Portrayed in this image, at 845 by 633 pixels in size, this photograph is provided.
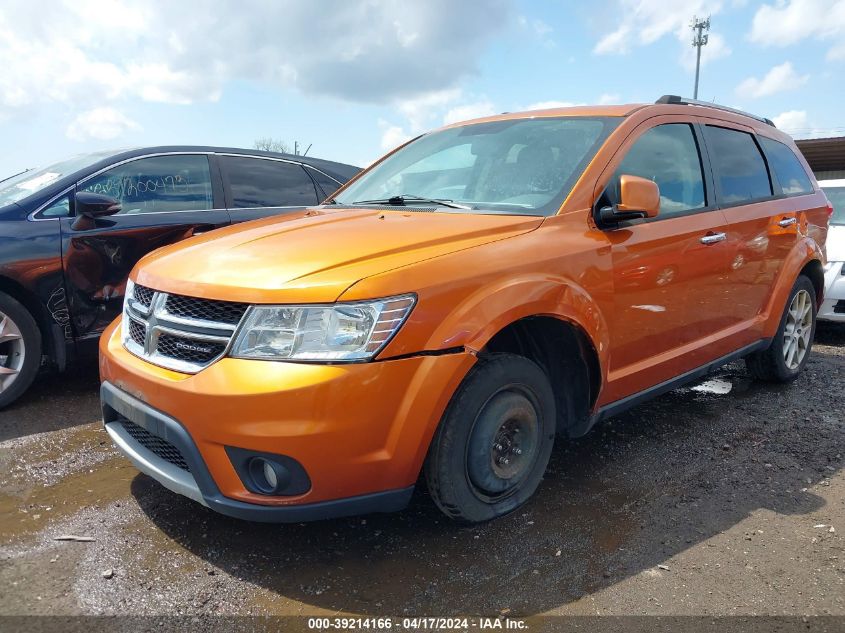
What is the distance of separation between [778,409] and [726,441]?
0.83 m

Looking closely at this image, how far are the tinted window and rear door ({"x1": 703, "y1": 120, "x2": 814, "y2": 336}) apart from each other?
2.93 m

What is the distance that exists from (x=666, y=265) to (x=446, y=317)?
57.7 inches

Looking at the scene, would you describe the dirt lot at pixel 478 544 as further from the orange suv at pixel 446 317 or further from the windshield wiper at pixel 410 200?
the windshield wiper at pixel 410 200

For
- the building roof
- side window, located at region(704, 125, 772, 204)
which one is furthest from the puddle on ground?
the building roof

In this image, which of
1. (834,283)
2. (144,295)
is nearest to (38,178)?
(144,295)

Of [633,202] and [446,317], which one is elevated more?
[633,202]

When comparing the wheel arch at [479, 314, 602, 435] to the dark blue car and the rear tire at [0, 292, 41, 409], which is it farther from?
the rear tire at [0, 292, 41, 409]

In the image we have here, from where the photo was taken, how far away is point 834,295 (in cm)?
641

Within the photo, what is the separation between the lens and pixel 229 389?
221 cm

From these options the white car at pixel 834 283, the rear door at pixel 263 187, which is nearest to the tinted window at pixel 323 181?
the rear door at pixel 263 187

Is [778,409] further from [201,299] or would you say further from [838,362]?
[201,299]

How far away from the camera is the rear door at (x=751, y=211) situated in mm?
3891

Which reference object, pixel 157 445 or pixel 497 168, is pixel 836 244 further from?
pixel 157 445

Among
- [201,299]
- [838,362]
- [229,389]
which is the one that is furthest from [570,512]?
[838,362]
